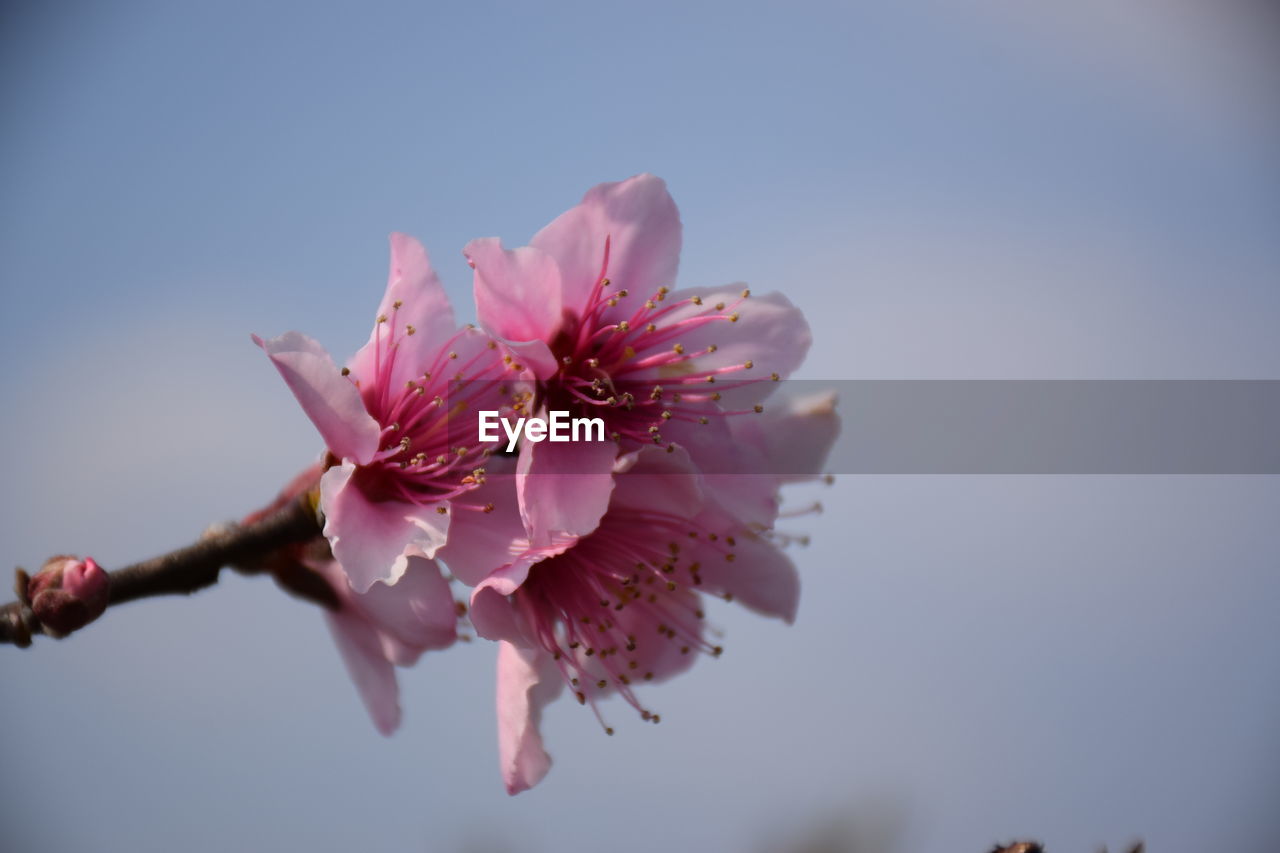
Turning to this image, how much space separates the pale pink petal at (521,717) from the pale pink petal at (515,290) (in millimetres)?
213

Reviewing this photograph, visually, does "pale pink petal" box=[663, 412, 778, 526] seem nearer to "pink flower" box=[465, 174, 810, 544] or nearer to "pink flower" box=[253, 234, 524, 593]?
"pink flower" box=[465, 174, 810, 544]

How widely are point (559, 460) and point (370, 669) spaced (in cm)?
24

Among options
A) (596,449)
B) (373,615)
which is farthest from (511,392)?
(373,615)

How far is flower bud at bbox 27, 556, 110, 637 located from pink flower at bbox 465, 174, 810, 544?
26cm

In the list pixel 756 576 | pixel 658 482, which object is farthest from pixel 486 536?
pixel 756 576

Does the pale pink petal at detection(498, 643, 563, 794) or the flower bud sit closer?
the flower bud

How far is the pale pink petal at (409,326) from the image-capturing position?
2.16ft

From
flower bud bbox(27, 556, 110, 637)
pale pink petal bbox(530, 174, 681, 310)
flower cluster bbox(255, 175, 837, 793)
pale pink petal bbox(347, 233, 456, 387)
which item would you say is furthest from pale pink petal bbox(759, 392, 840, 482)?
flower bud bbox(27, 556, 110, 637)

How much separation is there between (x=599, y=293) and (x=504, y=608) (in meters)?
0.21

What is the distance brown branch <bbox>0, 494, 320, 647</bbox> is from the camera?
0.59 m

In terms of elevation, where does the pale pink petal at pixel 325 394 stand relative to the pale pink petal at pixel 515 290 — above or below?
below

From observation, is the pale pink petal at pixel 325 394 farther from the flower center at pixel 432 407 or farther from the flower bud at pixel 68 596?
the flower bud at pixel 68 596

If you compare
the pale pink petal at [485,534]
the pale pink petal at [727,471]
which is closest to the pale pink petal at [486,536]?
the pale pink petal at [485,534]

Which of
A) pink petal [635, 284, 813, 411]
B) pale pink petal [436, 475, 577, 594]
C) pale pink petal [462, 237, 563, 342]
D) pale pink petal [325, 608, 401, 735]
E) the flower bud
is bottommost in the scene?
the flower bud
